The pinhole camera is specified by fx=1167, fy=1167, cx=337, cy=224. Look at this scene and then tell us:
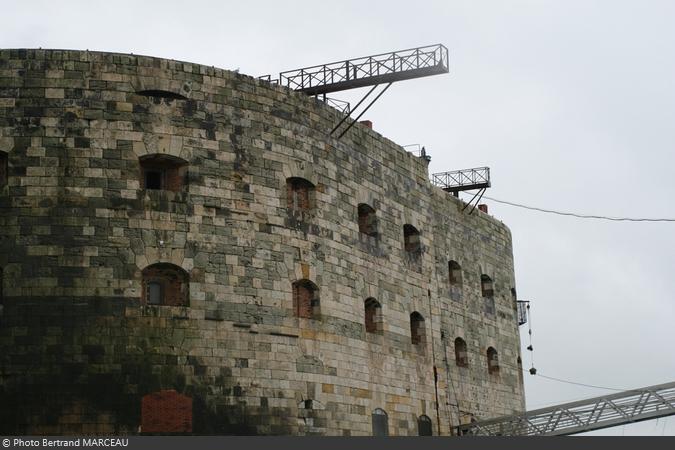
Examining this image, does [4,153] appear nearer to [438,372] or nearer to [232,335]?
[232,335]

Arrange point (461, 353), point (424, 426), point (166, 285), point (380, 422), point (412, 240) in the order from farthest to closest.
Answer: point (461, 353)
point (412, 240)
point (424, 426)
point (380, 422)
point (166, 285)

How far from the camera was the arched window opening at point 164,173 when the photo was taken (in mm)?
27078

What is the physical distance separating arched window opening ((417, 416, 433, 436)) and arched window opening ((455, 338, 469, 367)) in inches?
163

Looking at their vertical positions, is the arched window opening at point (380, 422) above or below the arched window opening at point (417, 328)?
below

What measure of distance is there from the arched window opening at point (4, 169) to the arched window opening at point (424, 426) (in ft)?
43.3

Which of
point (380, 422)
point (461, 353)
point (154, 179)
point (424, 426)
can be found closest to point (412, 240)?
point (461, 353)

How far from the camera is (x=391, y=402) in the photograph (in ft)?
102

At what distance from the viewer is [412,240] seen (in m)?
34.6

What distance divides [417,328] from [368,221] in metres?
3.83

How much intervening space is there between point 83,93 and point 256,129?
14.1 feet

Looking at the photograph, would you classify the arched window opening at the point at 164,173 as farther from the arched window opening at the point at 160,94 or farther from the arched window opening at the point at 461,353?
the arched window opening at the point at 461,353

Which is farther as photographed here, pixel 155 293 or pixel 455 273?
pixel 455 273


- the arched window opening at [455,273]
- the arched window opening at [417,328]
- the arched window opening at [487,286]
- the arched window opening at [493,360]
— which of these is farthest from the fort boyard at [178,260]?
the arched window opening at [487,286]

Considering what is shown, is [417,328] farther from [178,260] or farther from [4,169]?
[4,169]
